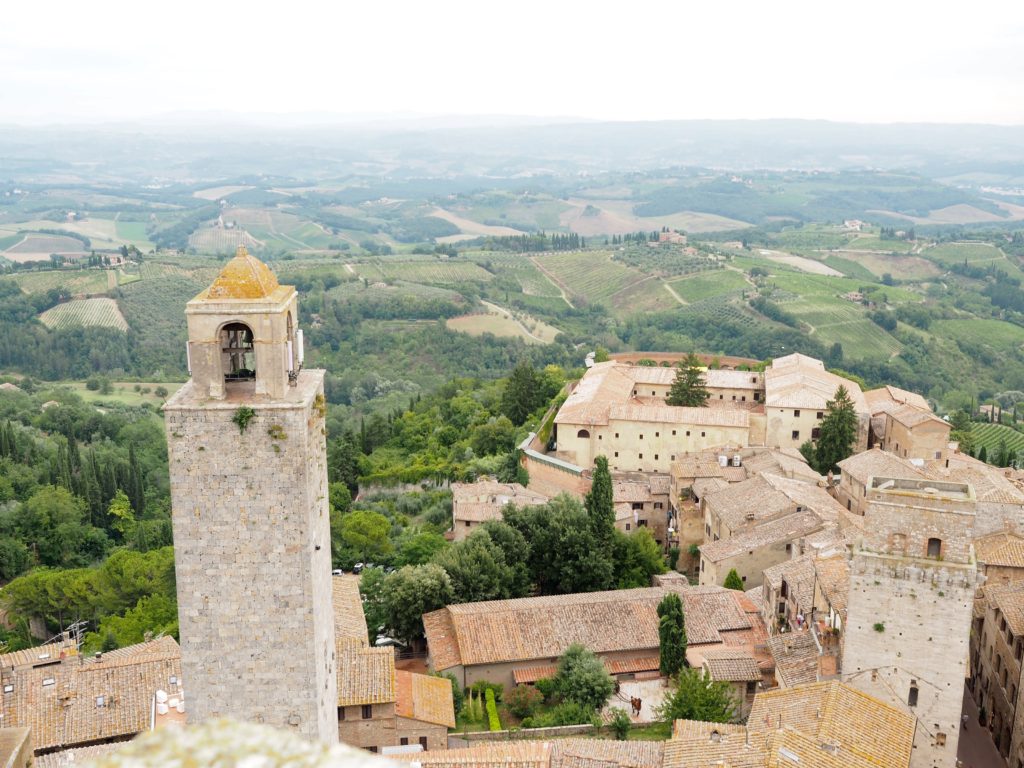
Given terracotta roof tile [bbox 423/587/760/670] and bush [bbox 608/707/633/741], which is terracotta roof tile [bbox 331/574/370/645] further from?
bush [bbox 608/707/633/741]

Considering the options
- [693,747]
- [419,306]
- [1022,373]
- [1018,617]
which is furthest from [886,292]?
[693,747]

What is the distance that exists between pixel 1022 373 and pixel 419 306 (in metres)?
73.5

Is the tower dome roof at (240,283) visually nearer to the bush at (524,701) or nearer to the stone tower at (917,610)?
the stone tower at (917,610)

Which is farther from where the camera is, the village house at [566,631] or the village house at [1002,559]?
the village house at [1002,559]

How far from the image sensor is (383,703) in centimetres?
2650

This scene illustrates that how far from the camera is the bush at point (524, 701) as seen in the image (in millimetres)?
29780

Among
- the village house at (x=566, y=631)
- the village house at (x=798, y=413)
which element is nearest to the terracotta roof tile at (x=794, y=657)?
the village house at (x=566, y=631)

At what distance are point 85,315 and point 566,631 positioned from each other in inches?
4289

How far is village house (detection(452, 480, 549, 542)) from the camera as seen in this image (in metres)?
42.5

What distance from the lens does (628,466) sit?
51406mm

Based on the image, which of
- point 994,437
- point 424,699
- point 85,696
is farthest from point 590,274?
point 85,696

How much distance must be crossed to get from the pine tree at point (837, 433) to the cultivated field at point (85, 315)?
320ft

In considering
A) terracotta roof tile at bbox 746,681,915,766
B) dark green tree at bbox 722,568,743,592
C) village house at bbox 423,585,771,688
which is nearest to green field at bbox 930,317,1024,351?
dark green tree at bbox 722,568,743,592

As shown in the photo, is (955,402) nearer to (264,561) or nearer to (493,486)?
(493,486)
